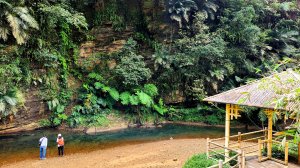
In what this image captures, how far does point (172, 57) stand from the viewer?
20.6 meters

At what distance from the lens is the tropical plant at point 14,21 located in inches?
581

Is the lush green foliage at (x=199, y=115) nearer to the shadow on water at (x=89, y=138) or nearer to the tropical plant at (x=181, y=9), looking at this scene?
the shadow on water at (x=89, y=138)

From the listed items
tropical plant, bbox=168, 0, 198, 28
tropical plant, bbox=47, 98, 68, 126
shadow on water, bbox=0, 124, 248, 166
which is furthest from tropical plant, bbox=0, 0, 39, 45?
tropical plant, bbox=168, 0, 198, 28

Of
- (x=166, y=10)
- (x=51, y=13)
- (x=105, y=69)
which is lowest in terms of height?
(x=105, y=69)

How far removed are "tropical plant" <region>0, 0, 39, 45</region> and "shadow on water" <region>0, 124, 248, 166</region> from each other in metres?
5.61

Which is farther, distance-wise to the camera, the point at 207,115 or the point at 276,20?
the point at 276,20

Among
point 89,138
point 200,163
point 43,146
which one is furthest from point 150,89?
point 200,163

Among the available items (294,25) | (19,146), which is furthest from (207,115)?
(19,146)

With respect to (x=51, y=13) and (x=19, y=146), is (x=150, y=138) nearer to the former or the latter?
(x=19, y=146)

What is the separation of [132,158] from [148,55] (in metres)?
10.8

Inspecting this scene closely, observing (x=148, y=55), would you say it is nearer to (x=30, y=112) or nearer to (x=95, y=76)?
(x=95, y=76)

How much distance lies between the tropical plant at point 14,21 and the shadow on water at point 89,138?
5.61 metres

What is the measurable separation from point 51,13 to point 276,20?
19.1 m

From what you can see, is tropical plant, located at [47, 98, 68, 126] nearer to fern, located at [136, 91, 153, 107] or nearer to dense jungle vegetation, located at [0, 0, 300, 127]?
dense jungle vegetation, located at [0, 0, 300, 127]
